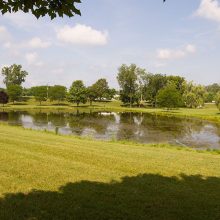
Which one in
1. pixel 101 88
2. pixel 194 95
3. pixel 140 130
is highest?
pixel 101 88

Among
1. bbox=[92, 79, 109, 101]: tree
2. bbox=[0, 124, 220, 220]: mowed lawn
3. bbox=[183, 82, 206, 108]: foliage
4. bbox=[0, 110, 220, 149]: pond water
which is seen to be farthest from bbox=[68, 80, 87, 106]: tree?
bbox=[0, 124, 220, 220]: mowed lawn

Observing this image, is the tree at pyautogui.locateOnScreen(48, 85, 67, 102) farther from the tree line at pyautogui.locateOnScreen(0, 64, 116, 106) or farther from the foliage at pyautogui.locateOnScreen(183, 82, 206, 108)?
the foliage at pyautogui.locateOnScreen(183, 82, 206, 108)

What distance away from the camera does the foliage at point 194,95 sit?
123 metres

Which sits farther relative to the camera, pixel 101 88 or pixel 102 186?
pixel 101 88

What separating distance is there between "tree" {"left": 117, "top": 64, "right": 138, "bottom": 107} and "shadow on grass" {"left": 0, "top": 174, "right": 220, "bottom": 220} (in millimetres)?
131663

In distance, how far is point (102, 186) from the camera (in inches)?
427

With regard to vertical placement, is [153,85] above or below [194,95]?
above

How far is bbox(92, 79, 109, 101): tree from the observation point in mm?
155125

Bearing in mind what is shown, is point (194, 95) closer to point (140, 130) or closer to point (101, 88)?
point (101, 88)

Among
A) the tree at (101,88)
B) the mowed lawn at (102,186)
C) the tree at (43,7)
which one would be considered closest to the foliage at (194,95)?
the tree at (101,88)

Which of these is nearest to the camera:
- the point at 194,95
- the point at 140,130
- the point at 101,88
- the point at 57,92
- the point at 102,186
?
the point at 102,186

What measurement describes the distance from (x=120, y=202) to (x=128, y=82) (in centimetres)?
13586

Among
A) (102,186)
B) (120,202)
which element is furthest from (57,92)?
(120,202)

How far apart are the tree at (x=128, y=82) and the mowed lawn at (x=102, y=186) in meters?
127
